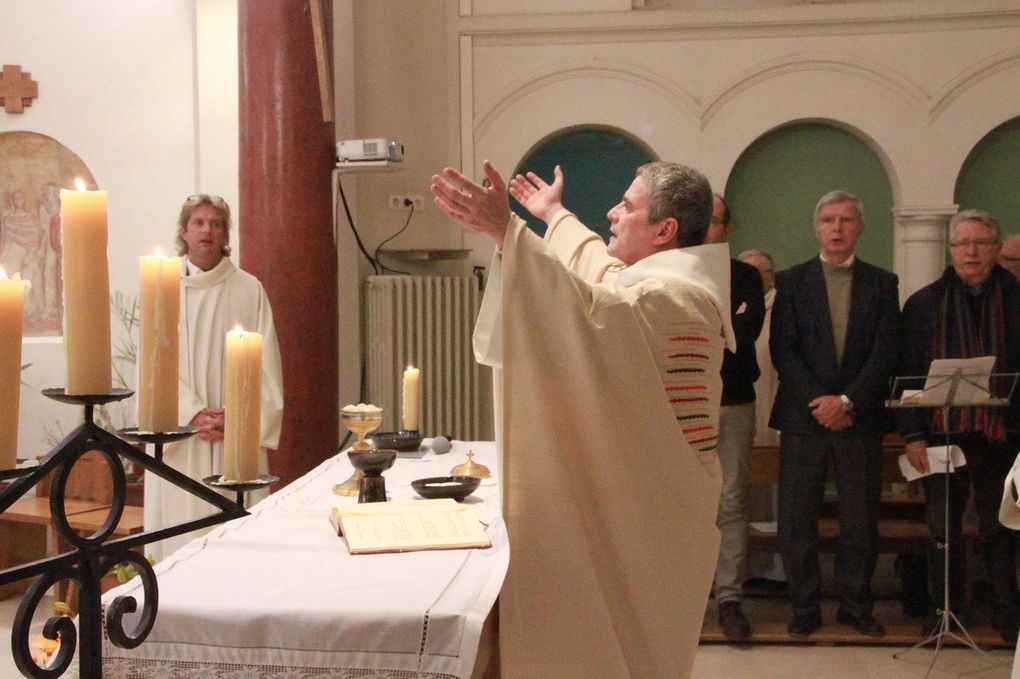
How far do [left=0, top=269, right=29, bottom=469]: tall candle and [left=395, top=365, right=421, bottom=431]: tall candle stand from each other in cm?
243

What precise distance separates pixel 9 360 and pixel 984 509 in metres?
4.45

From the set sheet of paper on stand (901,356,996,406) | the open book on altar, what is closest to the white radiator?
sheet of paper on stand (901,356,996,406)

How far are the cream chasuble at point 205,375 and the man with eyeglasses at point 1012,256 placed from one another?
3.54m

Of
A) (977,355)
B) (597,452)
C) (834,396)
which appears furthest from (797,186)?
(597,452)

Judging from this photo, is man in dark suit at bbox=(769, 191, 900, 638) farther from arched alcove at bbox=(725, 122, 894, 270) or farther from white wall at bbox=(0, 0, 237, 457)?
white wall at bbox=(0, 0, 237, 457)

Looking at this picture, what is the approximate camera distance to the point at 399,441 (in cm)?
355

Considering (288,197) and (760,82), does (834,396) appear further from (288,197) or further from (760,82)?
(288,197)

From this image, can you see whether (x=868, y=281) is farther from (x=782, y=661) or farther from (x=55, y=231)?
(x=55, y=231)

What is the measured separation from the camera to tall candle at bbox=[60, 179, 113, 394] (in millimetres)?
1090

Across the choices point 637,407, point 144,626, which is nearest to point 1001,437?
point 637,407

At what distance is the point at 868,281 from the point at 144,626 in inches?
158

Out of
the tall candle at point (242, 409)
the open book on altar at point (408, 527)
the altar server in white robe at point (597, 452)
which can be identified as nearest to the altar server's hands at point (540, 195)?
the altar server in white robe at point (597, 452)

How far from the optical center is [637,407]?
2.12 metres

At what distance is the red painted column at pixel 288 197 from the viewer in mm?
5180
